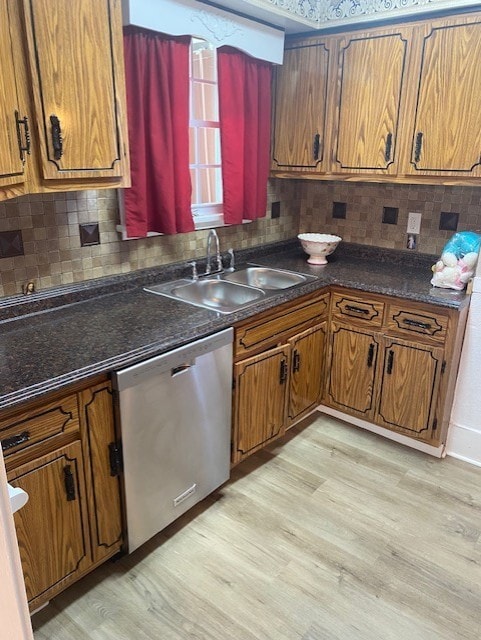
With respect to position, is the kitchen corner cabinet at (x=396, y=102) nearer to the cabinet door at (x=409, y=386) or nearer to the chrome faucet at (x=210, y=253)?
the chrome faucet at (x=210, y=253)

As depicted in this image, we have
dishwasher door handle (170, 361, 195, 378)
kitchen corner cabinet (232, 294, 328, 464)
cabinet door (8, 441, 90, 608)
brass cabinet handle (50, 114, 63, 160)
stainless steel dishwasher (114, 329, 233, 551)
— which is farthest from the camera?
kitchen corner cabinet (232, 294, 328, 464)

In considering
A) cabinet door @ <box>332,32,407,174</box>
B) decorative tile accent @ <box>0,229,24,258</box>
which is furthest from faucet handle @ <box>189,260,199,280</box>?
cabinet door @ <box>332,32,407,174</box>

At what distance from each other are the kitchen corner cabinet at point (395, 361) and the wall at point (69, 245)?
3.20 ft

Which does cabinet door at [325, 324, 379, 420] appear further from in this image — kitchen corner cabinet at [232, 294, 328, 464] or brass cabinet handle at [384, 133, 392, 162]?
brass cabinet handle at [384, 133, 392, 162]

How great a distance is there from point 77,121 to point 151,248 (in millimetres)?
851

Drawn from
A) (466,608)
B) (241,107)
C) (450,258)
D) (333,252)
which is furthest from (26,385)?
(333,252)

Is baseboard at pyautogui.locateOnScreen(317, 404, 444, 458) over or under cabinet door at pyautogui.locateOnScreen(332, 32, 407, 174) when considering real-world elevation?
under

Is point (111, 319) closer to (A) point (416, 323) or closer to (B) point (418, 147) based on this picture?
(A) point (416, 323)

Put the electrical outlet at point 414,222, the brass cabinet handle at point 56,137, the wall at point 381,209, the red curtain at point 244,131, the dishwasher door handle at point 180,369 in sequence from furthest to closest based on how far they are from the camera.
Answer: the electrical outlet at point 414,222
the wall at point 381,209
the red curtain at point 244,131
the dishwasher door handle at point 180,369
the brass cabinet handle at point 56,137

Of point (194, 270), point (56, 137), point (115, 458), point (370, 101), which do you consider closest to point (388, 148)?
point (370, 101)

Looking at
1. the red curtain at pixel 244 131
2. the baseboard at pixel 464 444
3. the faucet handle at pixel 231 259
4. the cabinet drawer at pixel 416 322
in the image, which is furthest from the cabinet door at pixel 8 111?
the baseboard at pixel 464 444

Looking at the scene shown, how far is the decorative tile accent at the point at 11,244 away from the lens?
185 centimetres

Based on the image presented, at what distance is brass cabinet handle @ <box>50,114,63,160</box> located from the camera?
5.19ft

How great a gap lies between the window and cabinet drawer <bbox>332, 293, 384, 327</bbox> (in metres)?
0.81
